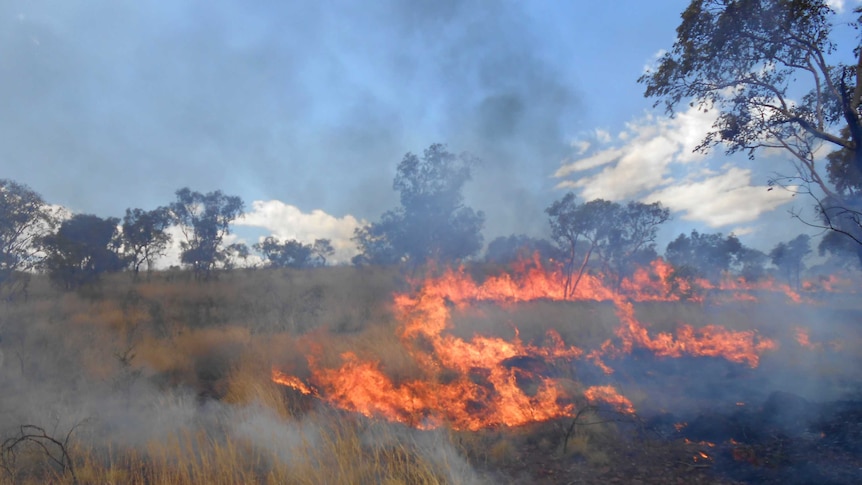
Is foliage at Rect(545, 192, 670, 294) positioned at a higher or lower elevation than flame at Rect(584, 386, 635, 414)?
higher

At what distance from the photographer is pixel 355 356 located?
9.91 metres

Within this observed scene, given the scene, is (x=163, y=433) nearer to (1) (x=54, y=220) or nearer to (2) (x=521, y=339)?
(2) (x=521, y=339)

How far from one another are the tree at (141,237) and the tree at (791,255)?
167 ft

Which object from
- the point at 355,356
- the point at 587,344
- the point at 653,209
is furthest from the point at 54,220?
the point at 653,209

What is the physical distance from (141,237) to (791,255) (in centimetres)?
5281

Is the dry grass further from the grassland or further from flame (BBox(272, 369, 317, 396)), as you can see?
flame (BBox(272, 369, 317, 396))

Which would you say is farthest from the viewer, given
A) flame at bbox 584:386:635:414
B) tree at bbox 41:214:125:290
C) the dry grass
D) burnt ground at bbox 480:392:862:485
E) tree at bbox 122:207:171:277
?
tree at bbox 122:207:171:277

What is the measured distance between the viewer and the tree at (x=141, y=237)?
1084 inches

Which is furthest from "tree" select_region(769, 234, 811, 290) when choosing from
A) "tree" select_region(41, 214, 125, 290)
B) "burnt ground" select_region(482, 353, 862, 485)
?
"tree" select_region(41, 214, 125, 290)

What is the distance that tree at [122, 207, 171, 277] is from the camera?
90.3ft

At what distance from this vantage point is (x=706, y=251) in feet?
129

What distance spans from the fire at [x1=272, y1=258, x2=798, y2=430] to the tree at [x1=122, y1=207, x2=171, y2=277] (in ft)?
64.0

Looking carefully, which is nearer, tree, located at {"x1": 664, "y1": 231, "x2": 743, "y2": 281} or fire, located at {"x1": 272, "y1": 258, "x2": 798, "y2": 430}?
fire, located at {"x1": 272, "y1": 258, "x2": 798, "y2": 430}

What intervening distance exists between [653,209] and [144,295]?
2750cm
